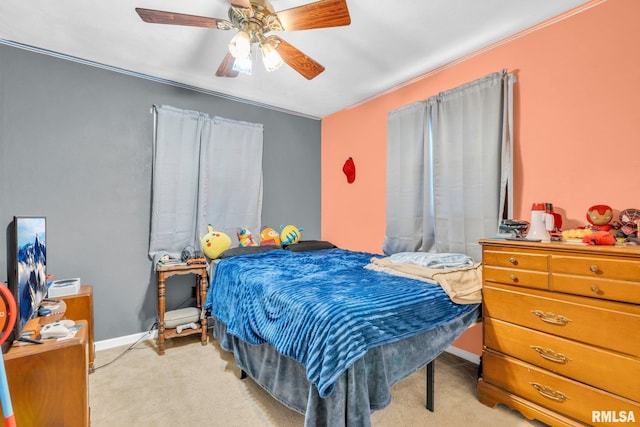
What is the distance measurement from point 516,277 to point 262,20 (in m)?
2.12

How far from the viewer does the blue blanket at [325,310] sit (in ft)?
3.93

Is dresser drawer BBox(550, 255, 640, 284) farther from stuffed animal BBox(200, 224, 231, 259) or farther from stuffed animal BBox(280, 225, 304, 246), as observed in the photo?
stuffed animal BBox(200, 224, 231, 259)

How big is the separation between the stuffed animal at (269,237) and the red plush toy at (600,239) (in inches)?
106

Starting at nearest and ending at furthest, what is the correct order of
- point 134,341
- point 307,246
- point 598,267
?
point 598,267 → point 134,341 → point 307,246

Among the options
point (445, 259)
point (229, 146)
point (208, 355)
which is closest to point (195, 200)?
point (229, 146)

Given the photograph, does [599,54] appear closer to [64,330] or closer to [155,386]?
[64,330]

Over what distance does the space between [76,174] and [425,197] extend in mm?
3142

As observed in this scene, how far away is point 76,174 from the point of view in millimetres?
2551

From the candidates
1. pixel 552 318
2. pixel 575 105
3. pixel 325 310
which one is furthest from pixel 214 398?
pixel 575 105

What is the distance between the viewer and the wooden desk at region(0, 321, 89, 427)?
1.09 m

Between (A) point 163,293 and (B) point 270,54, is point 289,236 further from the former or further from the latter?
(B) point 270,54

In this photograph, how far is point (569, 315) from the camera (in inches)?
60.2

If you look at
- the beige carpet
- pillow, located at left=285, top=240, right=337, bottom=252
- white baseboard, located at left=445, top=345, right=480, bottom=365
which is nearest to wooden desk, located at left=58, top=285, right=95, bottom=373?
the beige carpet

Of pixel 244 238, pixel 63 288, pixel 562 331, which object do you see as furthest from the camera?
pixel 244 238
